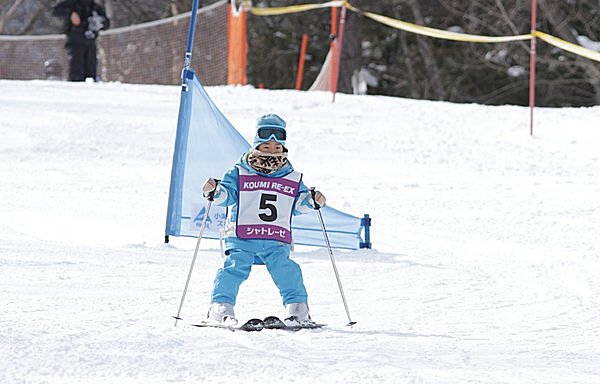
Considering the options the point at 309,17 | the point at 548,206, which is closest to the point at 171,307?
the point at 548,206

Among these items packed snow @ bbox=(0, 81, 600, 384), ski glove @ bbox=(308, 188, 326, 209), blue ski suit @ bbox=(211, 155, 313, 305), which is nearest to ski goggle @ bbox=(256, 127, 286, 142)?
blue ski suit @ bbox=(211, 155, 313, 305)

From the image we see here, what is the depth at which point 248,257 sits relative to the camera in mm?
5508

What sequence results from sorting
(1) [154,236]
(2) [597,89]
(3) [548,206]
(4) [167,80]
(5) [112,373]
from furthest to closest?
(2) [597,89], (4) [167,80], (3) [548,206], (1) [154,236], (5) [112,373]

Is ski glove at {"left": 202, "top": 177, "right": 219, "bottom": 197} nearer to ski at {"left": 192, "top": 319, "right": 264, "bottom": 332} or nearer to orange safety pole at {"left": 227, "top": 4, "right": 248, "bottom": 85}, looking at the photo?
ski at {"left": 192, "top": 319, "right": 264, "bottom": 332}

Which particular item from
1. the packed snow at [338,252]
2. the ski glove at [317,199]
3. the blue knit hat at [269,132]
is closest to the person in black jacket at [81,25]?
the packed snow at [338,252]

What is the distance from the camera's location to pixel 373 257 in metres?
7.62

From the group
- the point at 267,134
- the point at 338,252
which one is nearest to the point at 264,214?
the point at 267,134

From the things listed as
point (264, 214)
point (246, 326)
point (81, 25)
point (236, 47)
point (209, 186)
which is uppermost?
point (81, 25)

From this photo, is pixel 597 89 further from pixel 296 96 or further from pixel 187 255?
pixel 187 255

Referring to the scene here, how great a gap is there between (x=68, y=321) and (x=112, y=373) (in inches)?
41.4

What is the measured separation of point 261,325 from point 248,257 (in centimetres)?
46

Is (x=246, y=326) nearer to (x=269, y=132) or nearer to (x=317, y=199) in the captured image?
(x=317, y=199)

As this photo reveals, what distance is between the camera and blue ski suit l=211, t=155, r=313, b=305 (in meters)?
5.39

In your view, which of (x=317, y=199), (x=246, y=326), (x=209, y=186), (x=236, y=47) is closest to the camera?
(x=246, y=326)
